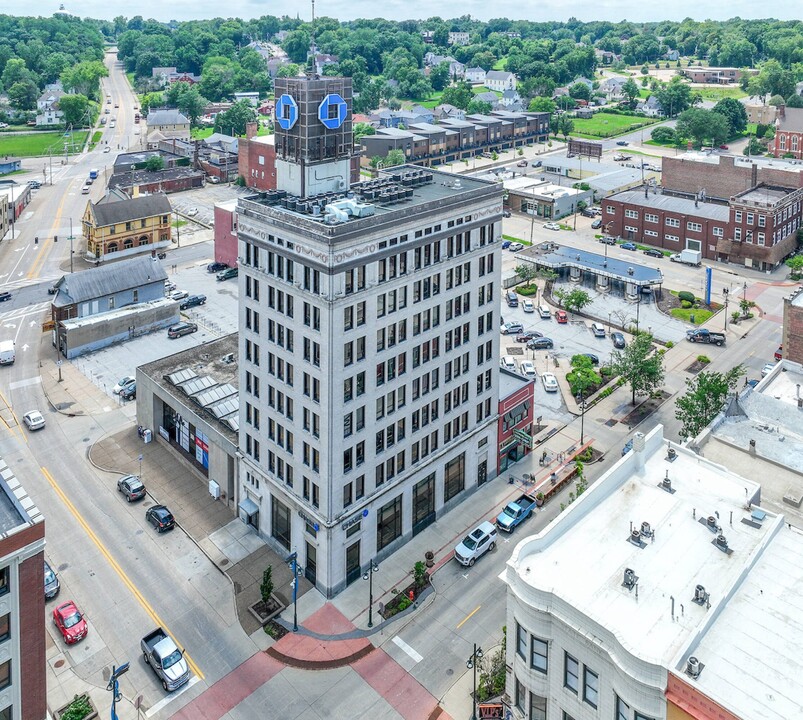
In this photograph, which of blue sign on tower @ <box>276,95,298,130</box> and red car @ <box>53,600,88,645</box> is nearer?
red car @ <box>53,600,88,645</box>

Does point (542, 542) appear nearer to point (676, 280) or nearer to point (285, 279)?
point (285, 279)

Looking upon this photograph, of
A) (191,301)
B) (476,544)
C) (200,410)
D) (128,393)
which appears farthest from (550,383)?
(191,301)

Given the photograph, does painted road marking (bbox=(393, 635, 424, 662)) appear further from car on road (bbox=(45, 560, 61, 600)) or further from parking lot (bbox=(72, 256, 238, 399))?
parking lot (bbox=(72, 256, 238, 399))

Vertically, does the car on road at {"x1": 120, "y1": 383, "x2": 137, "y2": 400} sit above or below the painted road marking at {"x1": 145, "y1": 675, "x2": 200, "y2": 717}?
above

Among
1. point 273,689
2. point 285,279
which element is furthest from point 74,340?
point 273,689

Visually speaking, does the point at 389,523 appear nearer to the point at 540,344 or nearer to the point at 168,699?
the point at 168,699

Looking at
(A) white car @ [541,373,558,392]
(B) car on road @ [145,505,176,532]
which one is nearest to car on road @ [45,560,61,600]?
(B) car on road @ [145,505,176,532]

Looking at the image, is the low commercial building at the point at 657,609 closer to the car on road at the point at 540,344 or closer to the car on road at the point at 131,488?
the car on road at the point at 131,488
